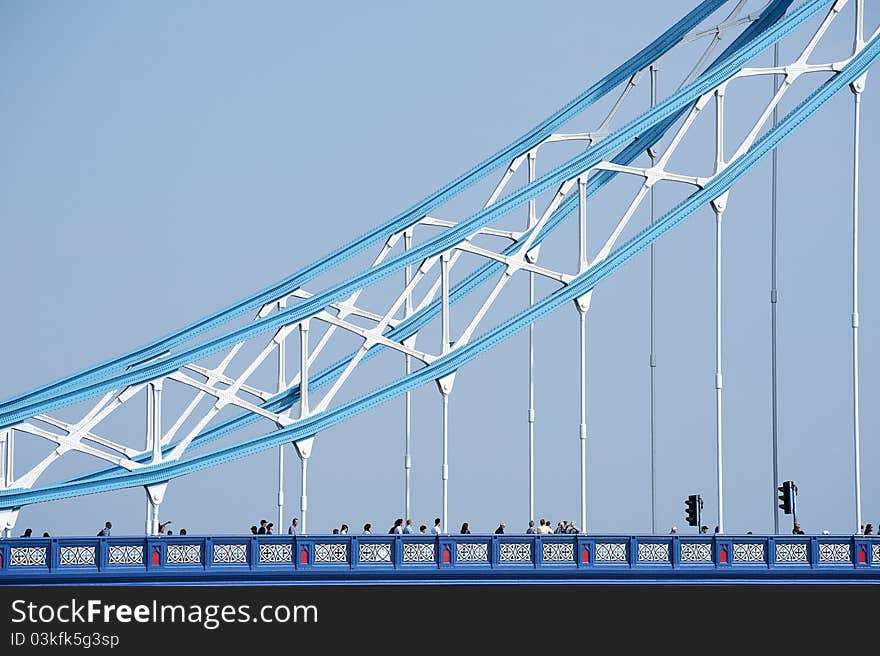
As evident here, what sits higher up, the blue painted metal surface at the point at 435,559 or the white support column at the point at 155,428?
the white support column at the point at 155,428

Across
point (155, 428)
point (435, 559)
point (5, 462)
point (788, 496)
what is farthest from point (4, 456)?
point (788, 496)

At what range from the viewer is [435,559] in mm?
43156

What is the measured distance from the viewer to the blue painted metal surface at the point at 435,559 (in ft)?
140

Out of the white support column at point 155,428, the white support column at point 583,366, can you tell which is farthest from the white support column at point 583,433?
the white support column at point 155,428

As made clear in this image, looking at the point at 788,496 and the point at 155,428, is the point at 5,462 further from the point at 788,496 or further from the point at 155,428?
the point at 788,496

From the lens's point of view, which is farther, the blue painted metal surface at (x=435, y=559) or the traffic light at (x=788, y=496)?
the traffic light at (x=788, y=496)

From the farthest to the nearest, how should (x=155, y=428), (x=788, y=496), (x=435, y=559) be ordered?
1. (x=788, y=496)
2. (x=155, y=428)
3. (x=435, y=559)

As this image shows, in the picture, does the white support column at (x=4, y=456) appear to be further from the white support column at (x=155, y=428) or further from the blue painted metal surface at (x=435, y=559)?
the white support column at (x=155, y=428)

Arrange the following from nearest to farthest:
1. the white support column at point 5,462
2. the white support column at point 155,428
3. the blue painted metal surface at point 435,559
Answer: the blue painted metal surface at point 435,559
the white support column at point 155,428
the white support column at point 5,462

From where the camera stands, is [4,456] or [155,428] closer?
[155,428]

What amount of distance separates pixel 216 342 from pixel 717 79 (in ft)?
37.2

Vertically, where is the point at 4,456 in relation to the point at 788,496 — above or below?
above

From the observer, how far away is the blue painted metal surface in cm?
4253
